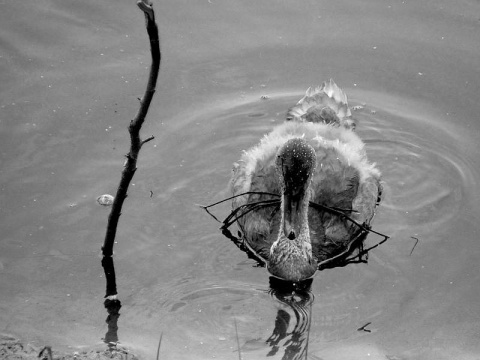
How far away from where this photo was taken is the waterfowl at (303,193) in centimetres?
795

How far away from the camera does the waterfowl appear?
7953 millimetres

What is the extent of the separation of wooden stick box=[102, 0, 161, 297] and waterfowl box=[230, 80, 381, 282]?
1.42 meters

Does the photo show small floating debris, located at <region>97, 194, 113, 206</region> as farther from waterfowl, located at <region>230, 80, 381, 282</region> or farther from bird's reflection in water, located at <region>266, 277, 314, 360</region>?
bird's reflection in water, located at <region>266, 277, 314, 360</region>

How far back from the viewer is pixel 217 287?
25.0 ft

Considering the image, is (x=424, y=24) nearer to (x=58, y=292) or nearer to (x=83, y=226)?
(x=83, y=226)

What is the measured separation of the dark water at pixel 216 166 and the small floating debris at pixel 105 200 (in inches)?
3.6

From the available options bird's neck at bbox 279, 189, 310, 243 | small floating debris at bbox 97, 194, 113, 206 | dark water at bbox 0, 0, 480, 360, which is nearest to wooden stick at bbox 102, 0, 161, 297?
dark water at bbox 0, 0, 480, 360

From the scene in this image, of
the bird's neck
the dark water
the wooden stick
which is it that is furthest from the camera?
the bird's neck

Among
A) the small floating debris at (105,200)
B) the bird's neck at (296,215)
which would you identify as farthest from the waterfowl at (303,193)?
the small floating debris at (105,200)

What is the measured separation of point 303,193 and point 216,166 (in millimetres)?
1441

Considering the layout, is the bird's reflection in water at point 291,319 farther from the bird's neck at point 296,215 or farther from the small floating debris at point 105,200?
the small floating debris at point 105,200

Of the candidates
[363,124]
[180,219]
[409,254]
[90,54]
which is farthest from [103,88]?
[409,254]

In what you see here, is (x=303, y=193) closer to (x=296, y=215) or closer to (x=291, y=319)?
(x=296, y=215)

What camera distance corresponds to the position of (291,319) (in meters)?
7.37
